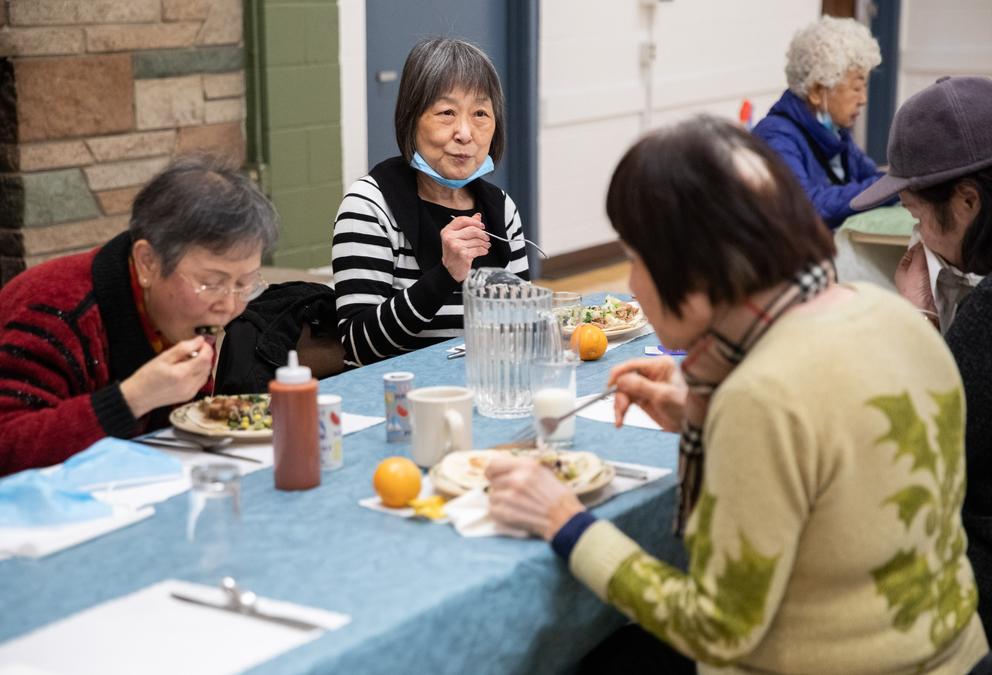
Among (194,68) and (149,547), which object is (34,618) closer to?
(149,547)

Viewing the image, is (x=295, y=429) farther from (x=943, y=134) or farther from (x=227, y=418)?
(x=943, y=134)

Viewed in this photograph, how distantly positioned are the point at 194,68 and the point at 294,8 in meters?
0.49

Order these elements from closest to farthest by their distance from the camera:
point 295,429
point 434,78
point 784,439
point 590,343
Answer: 1. point 784,439
2. point 295,429
3. point 590,343
4. point 434,78

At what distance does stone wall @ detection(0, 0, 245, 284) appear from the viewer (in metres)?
3.83

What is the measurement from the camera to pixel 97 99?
403 cm

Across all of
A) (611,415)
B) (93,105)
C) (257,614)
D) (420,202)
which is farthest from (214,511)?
(93,105)

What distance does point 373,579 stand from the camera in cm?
142

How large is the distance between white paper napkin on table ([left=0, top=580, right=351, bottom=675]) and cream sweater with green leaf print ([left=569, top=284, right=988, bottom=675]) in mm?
358

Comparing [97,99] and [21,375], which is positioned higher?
[97,99]

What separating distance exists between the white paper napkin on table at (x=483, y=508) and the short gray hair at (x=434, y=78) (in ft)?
4.10

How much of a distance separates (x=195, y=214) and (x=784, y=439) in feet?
3.27

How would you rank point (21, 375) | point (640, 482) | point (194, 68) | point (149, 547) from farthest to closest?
point (194, 68)
point (21, 375)
point (640, 482)
point (149, 547)

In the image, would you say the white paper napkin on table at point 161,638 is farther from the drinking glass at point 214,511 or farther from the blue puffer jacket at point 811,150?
the blue puffer jacket at point 811,150

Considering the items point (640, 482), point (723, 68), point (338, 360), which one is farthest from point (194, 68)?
point (723, 68)
